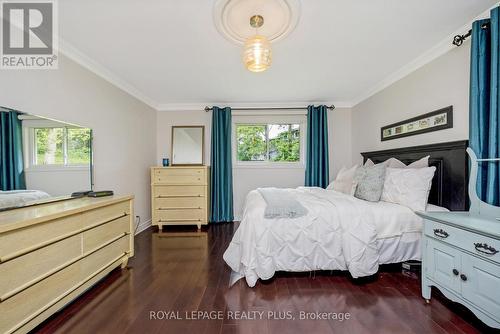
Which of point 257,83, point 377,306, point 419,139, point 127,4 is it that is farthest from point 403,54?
point 127,4

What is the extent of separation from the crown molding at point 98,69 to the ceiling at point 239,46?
1 centimetres

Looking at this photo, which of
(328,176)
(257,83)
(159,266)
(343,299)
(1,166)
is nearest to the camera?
(1,166)

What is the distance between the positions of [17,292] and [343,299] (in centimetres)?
215

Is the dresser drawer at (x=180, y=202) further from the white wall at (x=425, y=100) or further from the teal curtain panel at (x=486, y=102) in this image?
the teal curtain panel at (x=486, y=102)

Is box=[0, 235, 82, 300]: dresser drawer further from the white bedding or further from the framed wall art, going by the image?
the framed wall art

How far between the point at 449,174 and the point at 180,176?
11.6 ft

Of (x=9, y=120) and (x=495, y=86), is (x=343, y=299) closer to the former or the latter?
(x=495, y=86)

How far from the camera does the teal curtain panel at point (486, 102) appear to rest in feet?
5.19

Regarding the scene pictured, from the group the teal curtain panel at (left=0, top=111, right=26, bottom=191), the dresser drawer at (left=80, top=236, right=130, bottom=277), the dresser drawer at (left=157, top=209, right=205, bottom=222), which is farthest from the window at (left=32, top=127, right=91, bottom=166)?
the dresser drawer at (left=157, top=209, right=205, bottom=222)

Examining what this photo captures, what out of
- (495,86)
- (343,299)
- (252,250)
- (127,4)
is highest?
(127,4)

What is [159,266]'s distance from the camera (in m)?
2.26

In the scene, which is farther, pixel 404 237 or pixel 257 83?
pixel 257 83

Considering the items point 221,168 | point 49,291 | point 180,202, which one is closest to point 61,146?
point 49,291

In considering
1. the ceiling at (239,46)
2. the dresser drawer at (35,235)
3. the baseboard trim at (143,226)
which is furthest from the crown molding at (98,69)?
the baseboard trim at (143,226)
